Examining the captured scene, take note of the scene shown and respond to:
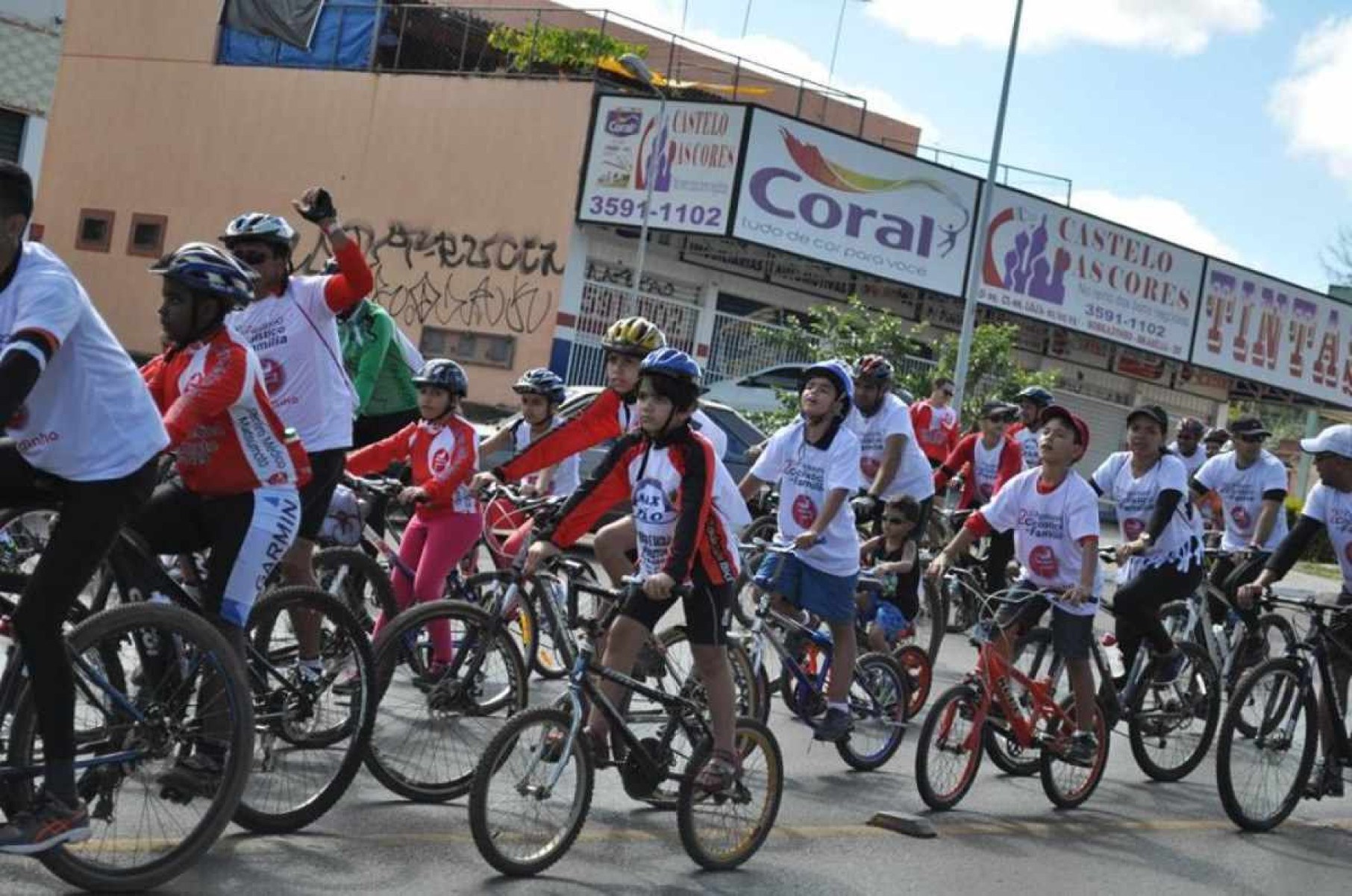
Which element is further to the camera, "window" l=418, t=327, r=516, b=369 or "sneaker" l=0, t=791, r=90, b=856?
"window" l=418, t=327, r=516, b=369

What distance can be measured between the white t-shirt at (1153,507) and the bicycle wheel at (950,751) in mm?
2470

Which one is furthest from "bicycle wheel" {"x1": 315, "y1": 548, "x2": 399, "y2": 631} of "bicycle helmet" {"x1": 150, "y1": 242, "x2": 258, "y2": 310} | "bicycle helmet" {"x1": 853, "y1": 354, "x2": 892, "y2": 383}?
"bicycle helmet" {"x1": 853, "y1": 354, "x2": 892, "y2": 383}

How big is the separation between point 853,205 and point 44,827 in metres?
28.9

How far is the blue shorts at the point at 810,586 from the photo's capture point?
31.2ft

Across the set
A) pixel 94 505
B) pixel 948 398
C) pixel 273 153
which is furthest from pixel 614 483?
pixel 273 153

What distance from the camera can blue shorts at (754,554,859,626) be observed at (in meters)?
9.52

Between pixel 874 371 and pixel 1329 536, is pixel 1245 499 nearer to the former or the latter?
pixel 874 371

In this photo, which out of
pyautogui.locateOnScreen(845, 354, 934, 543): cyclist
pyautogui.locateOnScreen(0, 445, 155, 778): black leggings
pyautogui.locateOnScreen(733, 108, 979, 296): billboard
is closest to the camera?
pyautogui.locateOnScreen(0, 445, 155, 778): black leggings

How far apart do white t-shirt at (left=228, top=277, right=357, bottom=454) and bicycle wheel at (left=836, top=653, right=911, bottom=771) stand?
299cm

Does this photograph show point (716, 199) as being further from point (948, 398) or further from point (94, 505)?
point (94, 505)

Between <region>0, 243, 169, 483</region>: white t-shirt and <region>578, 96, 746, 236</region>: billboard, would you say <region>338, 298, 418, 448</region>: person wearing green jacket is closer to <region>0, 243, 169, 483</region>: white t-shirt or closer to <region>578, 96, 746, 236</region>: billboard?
<region>0, 243, 169, 483</region>: white t-shirt

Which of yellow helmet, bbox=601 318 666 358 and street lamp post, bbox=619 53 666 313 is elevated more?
street lamp post, bbox=619 53 666 313

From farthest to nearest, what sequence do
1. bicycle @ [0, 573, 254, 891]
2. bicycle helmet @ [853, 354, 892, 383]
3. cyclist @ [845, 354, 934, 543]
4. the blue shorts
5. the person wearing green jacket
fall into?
bicycle helmet @ [853, 354, 892, 383], cyclist @ [845, 354, 934, 543], the person wearing green jacket, the blue shorts, bicycle @ [0, 573, 254, 891]

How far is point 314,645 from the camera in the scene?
6.82 meters
